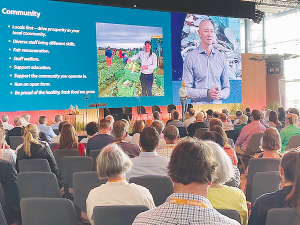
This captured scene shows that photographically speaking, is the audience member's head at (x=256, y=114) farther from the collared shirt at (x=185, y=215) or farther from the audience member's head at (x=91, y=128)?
the collared shirt at (x=185, y=215)

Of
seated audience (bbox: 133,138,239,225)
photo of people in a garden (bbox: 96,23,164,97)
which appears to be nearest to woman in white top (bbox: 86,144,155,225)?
seated audience (bbox: 133,138,239,225)

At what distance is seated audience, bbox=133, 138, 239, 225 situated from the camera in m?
1.31

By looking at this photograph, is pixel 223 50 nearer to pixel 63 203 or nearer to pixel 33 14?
pixel 33 14

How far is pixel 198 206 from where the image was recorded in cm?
133

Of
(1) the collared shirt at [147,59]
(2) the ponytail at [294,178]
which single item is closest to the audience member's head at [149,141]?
(2) the ponytail at [294,178]

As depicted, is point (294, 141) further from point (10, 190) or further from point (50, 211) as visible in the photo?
point (50, 211)

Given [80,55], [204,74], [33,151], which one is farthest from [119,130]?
[204,74]

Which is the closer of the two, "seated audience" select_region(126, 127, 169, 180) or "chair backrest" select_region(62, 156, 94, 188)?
"seated audience" select_region(126, 127, 169, 180)

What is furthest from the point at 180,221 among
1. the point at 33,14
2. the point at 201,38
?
the point at 201,38

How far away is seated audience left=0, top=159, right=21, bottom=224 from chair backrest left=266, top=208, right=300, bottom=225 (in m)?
2.34

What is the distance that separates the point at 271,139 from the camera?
3.86 m

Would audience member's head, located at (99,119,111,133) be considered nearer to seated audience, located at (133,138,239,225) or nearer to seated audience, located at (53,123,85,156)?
seated audience, located at (53,123,85,156)

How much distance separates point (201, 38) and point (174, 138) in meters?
10.4

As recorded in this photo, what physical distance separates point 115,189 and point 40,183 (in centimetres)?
109
